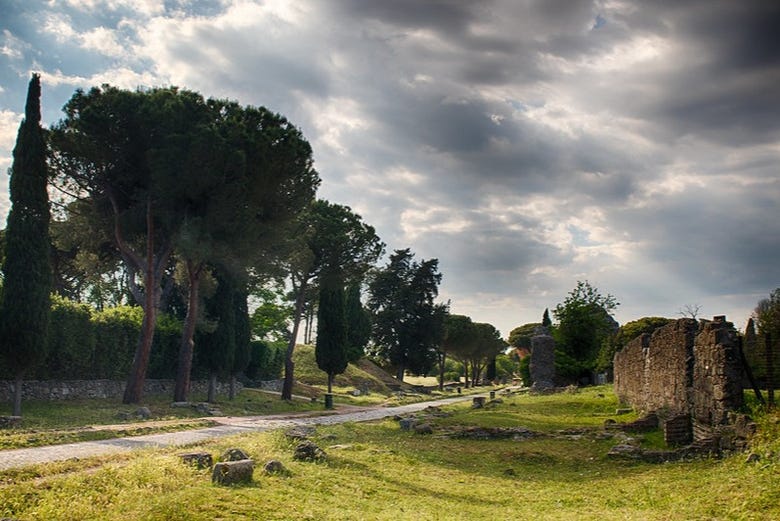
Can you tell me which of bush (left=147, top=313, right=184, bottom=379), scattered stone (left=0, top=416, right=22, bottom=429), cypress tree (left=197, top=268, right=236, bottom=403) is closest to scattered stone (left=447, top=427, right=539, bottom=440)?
scattered stone (left=0, top=416, right=22, bottom=429)

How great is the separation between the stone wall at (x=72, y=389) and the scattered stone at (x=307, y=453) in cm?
1506

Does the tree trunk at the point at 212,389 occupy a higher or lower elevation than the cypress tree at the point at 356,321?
lower

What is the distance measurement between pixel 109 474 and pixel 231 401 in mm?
25453

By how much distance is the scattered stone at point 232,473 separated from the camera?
29.2 ft

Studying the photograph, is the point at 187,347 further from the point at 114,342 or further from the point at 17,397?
the point at 17,397

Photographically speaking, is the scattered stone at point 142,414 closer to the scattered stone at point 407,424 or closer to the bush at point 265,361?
the scattered stone at point 407,424

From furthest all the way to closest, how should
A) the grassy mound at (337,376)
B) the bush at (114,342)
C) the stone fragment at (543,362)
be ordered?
the grassy mound at (337,376) < the stone fragment at (543,362) < the bush at (114,342)

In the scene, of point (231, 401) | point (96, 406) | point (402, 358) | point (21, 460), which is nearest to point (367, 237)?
point (231, 401)

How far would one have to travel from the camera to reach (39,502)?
25.2 feet

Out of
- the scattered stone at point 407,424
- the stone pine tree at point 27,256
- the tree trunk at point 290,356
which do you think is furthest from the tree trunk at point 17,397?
the tree trunk at point 290,356

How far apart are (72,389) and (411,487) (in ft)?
64.4

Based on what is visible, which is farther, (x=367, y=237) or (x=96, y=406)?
(x=367, y=237)

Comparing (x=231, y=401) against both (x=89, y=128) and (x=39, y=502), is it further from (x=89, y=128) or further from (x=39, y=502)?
(x=39, y=502)

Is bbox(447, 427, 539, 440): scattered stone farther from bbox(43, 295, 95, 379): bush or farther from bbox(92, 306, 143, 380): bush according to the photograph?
bbox(92, 306, 143, 380): bush
